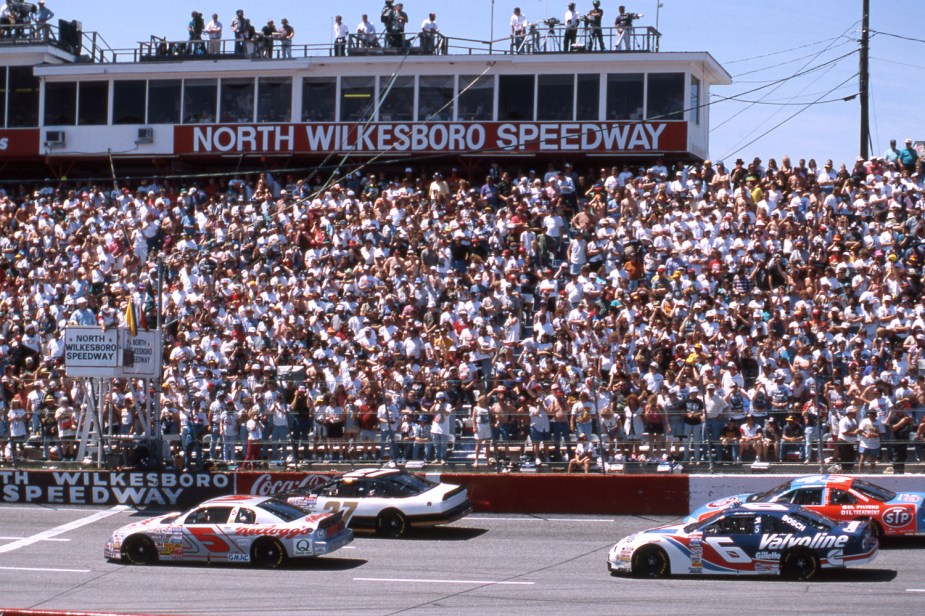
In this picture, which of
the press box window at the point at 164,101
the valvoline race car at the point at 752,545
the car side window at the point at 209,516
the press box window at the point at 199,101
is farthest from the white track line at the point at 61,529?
the press box window at the point at 164,101

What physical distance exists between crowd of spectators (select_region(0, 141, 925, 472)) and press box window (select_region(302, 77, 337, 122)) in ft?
11.5

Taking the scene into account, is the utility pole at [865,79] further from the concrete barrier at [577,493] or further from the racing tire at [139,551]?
the racing tire at [139,551]

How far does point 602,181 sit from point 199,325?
33.6 ft

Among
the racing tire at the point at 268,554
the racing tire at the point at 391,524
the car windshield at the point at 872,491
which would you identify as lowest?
the racing tire at the point at 268,554

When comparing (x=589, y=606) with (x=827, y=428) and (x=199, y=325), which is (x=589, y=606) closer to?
(x=827, y=428)

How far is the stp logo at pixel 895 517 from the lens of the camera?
67.4 feet

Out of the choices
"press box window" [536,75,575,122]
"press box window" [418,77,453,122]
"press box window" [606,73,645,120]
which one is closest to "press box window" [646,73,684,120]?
"press box window" [606,73,645,120]

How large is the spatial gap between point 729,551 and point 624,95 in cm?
2005

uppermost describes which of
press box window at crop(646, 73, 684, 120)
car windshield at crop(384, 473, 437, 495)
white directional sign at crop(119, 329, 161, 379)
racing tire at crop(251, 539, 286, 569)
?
press box window at crop(646, 73, 684, 120)

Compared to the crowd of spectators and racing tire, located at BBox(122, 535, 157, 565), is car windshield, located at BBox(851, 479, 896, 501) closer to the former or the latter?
the crowd of spectators

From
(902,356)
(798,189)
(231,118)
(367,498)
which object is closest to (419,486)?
(367,498)

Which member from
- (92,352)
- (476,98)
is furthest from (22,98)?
(92,352)

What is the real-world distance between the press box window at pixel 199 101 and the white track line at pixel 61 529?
630 inches

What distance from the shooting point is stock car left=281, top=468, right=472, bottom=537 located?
2291cm
